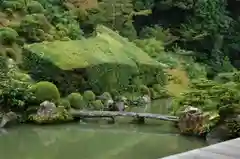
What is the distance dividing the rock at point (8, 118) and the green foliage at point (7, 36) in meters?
3.20

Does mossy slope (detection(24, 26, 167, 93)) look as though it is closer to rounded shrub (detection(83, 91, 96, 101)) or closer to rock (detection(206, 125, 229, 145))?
rounded shrub (detection(83, 91, 96, 101))

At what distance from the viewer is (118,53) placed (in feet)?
44.4

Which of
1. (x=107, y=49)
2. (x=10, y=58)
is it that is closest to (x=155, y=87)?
(x=107, y=49)

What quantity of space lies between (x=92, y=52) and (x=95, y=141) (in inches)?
190

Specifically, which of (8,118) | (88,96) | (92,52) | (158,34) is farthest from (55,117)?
(158,34)

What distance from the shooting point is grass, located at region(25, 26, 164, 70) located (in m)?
11.7

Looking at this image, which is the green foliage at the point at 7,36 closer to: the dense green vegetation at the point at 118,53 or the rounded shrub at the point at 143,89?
the dense green vegetation at the point at 118,53

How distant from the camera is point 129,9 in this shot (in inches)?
731

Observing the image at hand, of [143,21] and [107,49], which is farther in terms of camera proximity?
[143,21]

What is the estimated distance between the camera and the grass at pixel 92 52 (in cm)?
1167

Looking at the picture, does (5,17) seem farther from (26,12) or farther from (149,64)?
(149,64)

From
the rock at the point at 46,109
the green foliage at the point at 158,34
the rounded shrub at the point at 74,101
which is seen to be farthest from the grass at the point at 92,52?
the green foliage at the point at 158,34

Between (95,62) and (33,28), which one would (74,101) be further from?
(33,28)

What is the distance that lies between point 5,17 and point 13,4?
1.69 feet
